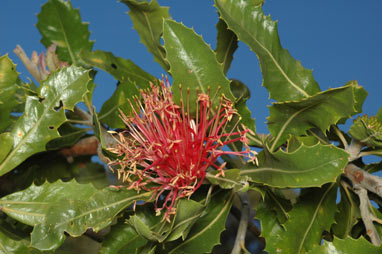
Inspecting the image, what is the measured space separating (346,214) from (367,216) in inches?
4.3

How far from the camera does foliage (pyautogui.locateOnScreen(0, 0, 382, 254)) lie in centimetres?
97

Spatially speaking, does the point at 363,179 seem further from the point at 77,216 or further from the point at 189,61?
the point at 77,216

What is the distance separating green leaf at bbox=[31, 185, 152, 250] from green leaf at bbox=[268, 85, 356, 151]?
339 millimetres

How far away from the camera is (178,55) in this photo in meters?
1.03

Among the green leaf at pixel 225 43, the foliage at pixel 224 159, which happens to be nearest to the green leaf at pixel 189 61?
the foliage at pixel 224 159

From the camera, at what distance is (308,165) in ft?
3.05

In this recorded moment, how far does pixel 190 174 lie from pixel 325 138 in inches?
13.9

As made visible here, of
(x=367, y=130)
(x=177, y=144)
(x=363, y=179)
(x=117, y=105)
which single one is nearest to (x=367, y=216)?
(x=363, y=179)

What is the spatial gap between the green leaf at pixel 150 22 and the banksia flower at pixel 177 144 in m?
0.22

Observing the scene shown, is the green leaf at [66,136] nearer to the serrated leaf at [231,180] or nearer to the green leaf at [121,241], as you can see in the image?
the green leaf at [121,241]

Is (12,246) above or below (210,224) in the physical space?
below

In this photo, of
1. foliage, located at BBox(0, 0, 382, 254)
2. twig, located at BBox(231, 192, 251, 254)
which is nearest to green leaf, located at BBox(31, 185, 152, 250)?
foliage, located at BBox(0, 0, 382, 254)

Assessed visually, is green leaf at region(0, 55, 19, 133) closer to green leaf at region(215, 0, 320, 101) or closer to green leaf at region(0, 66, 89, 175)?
green leaf at region(0, 66, 89, 175)

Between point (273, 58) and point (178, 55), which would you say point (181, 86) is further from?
point (273, 58)
